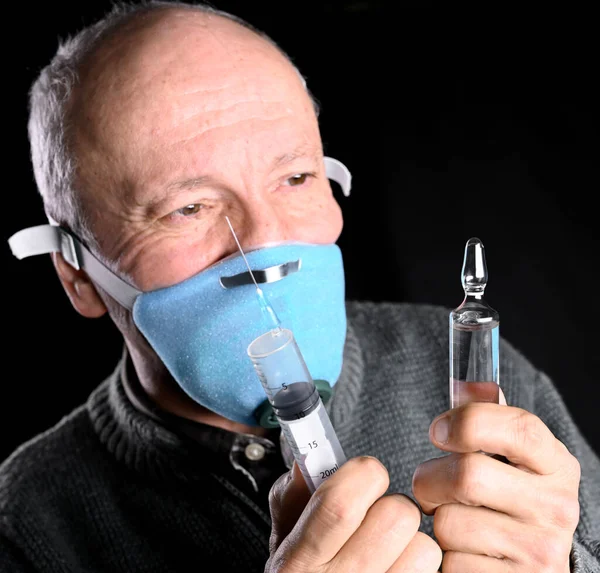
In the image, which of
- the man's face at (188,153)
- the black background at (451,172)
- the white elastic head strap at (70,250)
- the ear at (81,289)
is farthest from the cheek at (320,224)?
the black background at (451,172)

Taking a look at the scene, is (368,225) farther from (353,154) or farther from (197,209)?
(197,209)

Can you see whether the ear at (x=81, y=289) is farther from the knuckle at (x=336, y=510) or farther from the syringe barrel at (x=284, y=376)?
the knuckle at (x=336, y=510)

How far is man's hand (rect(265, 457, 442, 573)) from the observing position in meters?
0.97

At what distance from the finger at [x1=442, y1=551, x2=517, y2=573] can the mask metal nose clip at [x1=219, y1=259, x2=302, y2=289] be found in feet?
1.69

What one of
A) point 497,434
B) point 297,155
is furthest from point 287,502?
point 297,155

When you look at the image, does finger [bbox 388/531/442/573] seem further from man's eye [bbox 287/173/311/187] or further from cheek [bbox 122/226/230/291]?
man's eye [bbox 287/173/311/187]

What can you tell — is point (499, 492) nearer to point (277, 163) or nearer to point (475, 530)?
point (475, 530)

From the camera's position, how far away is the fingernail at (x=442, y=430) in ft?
3.28

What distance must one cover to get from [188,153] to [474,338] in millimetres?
631

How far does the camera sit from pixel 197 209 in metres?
1.42

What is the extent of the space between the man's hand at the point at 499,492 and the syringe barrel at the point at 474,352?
0.13 ft

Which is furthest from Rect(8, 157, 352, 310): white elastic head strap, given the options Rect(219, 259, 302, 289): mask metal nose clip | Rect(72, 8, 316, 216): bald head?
Rect(219, 259, 302, 289): mask metal nose clip

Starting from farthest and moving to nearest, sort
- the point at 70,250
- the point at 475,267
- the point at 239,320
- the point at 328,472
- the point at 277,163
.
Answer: the point at 70,250, the point at 277,163, the point at 239,320, the point at 328,472, the point at 475,267

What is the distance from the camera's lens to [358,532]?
3.27 feet
